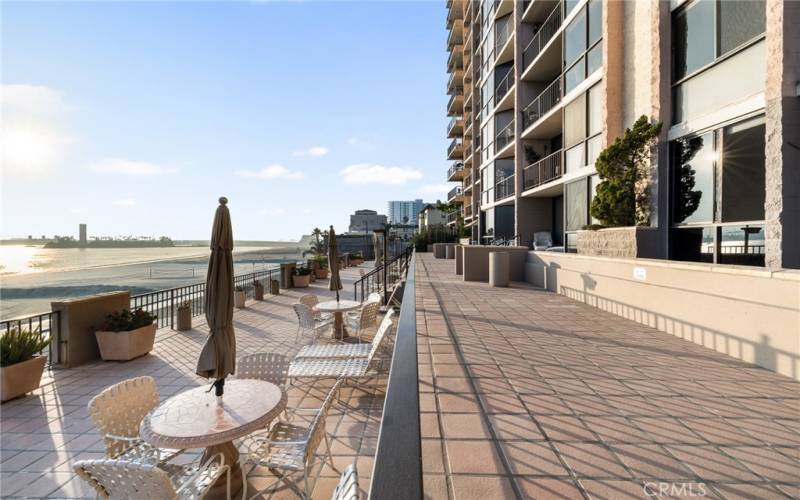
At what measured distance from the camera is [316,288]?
18391 mm

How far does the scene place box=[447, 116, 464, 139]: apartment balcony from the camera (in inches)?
1503

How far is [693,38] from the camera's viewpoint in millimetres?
7117

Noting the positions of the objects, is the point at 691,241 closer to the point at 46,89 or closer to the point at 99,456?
the point at 99,456

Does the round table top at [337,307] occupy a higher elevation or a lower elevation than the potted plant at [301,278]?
higher

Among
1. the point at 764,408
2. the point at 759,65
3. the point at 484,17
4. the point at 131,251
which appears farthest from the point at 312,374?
the point at 131,251

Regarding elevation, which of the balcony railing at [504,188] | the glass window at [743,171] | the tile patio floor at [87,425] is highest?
the balcony railing at [504,188]

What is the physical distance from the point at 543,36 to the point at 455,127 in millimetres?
24470

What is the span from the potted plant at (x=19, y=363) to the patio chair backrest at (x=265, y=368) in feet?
13.6

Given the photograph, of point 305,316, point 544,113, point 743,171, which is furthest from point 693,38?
point 305,316

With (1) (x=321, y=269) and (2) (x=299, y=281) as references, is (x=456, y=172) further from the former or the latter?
(2) (x=299, y=281)

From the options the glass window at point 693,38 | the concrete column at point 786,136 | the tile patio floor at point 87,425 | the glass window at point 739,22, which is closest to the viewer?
the tile patio floor at point 87,425

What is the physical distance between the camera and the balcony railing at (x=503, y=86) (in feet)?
63.2

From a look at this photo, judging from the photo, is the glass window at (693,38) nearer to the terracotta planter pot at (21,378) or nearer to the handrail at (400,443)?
the handrail at (400,443)

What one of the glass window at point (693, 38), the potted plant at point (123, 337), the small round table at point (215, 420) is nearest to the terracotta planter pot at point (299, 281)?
the potted plant at point (123, 337)
